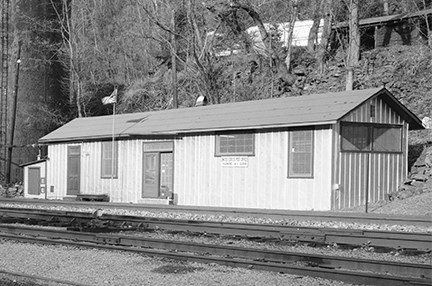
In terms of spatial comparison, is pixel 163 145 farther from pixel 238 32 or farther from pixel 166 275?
pixel 238 32

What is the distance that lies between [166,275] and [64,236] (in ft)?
16.7

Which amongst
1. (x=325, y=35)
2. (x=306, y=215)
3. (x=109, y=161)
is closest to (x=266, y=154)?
(x=306, y=215)

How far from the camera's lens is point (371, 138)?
21.4 m

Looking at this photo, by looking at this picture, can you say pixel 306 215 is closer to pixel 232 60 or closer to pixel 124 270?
pixel 124 270

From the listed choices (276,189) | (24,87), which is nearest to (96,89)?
(24,87)

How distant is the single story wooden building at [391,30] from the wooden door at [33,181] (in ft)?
69.6

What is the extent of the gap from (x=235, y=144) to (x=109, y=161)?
7438mm

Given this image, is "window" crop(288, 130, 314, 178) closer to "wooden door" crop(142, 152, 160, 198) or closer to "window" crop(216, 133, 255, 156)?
"window" crop(216, 133, 255, 156)

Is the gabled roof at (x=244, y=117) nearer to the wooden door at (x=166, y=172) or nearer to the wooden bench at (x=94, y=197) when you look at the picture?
the wooden door at (x=166, y=172)

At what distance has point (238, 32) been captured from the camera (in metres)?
42.3

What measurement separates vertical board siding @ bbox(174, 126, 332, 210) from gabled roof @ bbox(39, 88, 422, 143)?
0.49 m

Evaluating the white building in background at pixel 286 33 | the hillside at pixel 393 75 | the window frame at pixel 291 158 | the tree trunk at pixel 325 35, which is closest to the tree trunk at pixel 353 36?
the hillside at pixel 393 75

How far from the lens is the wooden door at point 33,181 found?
3153 centimetres

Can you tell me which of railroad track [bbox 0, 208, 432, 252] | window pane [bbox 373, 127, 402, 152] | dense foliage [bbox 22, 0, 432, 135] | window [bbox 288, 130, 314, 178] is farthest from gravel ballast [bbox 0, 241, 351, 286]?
dense foliage [bbox 22, 0, 432, 135]
